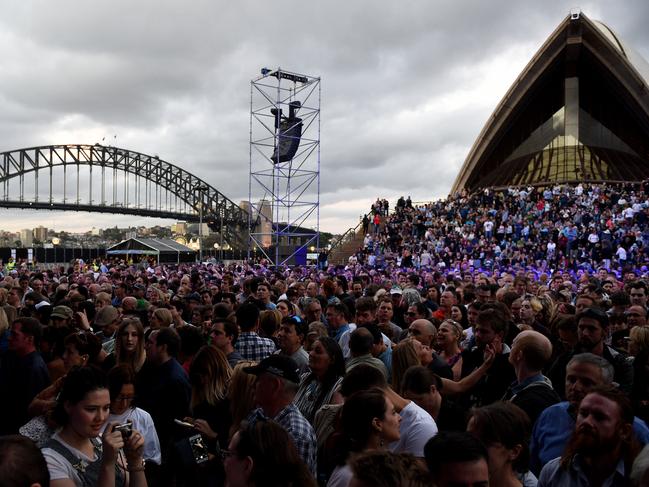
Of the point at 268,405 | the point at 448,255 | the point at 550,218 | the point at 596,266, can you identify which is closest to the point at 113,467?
the point at 268,405

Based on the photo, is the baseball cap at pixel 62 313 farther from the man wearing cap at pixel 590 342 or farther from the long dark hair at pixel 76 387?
the man wearing cap at pixel 590 342

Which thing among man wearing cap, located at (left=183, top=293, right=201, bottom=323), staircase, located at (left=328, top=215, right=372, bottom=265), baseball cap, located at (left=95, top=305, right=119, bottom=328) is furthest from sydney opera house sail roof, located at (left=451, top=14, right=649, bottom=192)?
baseball cap, located at (left=95, top=305, right=119, bottom=328)

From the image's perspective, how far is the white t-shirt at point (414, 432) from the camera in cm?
354

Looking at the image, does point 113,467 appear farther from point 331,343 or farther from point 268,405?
point 331,343

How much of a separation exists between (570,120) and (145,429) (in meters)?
49.3

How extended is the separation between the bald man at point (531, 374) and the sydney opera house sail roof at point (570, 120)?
42.6 meters

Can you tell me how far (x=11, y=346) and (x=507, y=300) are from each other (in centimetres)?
666

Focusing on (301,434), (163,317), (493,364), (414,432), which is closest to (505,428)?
(414,432)

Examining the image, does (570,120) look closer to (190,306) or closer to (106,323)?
(190,306)

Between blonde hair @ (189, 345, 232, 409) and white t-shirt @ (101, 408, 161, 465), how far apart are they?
394 mm

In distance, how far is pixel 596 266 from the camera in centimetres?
2220

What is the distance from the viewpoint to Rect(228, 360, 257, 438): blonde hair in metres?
3.94

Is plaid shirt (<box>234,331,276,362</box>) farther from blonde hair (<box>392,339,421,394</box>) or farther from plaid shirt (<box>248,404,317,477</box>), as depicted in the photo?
plaid shirt (<box>248,404,317,477</box>)

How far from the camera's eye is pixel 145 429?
3904mm
